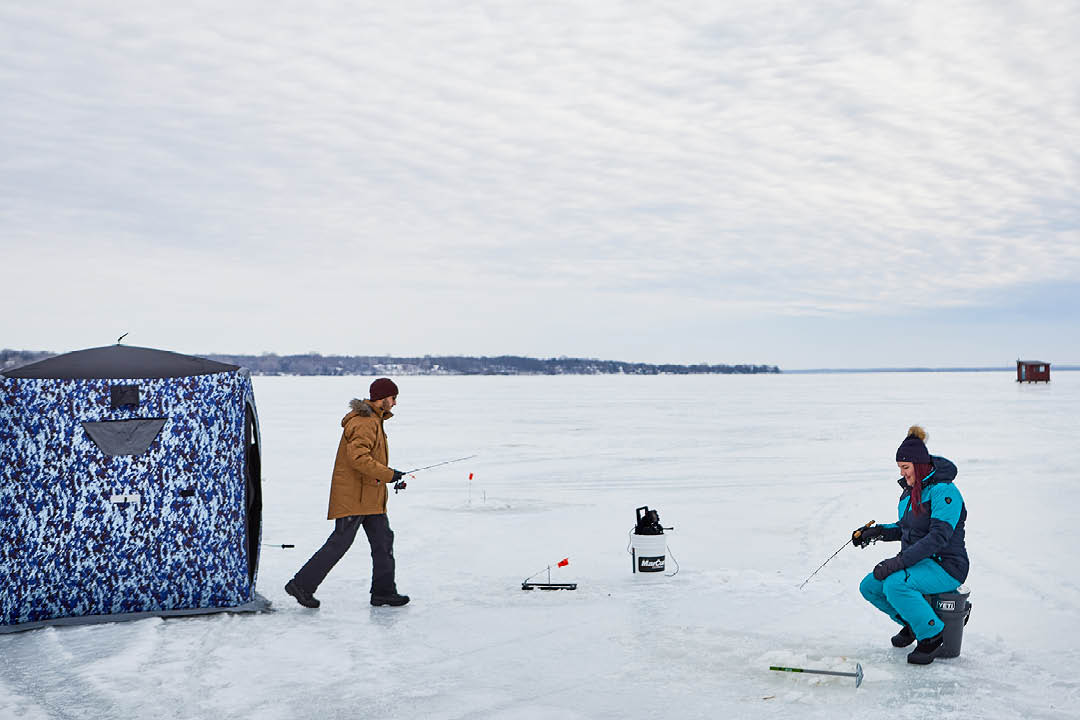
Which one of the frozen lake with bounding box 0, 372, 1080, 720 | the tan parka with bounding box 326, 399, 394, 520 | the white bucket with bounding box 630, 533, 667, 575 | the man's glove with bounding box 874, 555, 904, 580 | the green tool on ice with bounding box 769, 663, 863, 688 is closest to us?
the frozen lake with bounding box 0, 372, 1080, 720

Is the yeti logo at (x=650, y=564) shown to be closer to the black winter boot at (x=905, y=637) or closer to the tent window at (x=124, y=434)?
the black winter boot at (x=905, y=637)

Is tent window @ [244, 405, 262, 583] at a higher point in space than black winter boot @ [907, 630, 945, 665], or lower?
higher

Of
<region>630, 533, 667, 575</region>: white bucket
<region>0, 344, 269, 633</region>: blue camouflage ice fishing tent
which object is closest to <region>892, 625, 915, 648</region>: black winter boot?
<region>630, 533, 667, 575</region>: white bucket

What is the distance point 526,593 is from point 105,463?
113 inches

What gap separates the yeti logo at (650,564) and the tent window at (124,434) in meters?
3.53

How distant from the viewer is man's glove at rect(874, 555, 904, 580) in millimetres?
5031

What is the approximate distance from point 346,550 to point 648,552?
2259 millimetres

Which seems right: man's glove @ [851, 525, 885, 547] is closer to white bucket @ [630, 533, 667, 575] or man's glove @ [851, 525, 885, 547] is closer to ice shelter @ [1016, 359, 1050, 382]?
white bucket @ [630, 533, 667, 575]

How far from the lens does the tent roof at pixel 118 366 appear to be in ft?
19.1

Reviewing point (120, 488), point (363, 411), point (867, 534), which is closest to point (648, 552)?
point (867, 534)

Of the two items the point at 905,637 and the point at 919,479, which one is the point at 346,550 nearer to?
the point at 905,637

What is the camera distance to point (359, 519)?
6.39m

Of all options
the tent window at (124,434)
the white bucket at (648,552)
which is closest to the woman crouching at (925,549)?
the white bucket at (648,552)

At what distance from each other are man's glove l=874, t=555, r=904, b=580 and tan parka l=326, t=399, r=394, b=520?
9.71 feet
